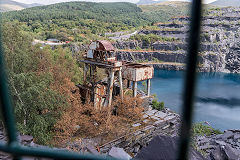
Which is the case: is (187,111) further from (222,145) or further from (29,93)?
(222,145)

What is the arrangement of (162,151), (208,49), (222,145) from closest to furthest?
(162,151) < (222,145) < (208,49)

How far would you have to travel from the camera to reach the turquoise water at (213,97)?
60.3ft

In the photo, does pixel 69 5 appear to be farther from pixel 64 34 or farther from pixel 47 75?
pixel 47 75

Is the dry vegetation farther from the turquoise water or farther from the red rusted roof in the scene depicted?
the red rusted roof

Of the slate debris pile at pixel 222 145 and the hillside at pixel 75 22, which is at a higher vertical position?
the hillside at pixel 75 22

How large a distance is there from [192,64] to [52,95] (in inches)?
395

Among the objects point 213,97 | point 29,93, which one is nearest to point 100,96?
point 29,93

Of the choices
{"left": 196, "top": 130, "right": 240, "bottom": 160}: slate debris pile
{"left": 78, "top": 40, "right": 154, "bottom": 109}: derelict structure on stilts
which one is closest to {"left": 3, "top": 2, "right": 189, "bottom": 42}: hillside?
{"left": 78, "top": 40, "right": 154, "bottom": 109}: derelict structure on stilts

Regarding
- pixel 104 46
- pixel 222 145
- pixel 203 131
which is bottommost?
pixel 203 131

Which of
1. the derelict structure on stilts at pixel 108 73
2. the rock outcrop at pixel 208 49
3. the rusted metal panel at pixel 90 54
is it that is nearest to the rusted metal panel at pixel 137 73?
the derelict structure on stilts at pixel 108 73

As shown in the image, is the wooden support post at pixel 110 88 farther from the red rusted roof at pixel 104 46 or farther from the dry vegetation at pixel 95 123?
the red rusted roof at pixel 104 46

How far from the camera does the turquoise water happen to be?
18.4m

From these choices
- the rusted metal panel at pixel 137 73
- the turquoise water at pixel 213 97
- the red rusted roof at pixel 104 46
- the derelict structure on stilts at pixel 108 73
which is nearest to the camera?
the derelict structure on stilts at pixel 108 73

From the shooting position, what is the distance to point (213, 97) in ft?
80.3
